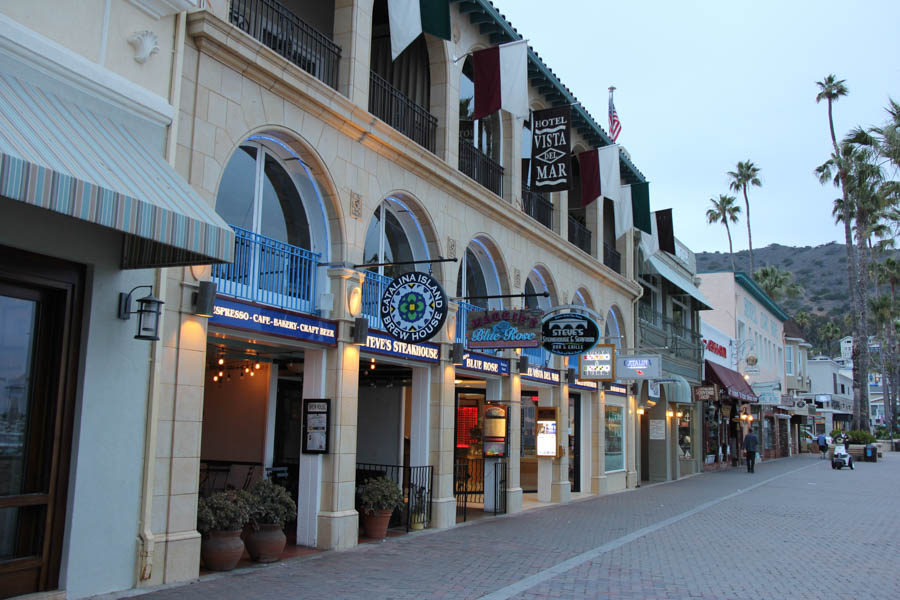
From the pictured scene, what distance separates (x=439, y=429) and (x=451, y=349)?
60.3 inches

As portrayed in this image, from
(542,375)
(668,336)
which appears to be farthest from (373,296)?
(668,336)

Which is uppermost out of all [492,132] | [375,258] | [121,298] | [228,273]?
[492,132]

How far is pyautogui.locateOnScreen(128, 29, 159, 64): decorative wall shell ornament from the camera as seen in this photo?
876cm

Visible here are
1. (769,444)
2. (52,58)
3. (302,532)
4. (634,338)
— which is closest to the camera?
(52,58)

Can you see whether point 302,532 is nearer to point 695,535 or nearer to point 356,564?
point 356,564

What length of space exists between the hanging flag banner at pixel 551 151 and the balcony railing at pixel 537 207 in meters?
1.57

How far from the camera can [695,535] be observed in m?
14.4

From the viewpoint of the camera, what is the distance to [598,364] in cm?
2067

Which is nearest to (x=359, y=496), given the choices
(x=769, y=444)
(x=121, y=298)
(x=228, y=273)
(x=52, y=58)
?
(x=228, y=273)

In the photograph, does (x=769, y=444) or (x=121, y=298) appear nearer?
(x=121, y=298)

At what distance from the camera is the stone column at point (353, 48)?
12531mm

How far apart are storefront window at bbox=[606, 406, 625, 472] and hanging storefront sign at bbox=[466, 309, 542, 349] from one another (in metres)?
10.4

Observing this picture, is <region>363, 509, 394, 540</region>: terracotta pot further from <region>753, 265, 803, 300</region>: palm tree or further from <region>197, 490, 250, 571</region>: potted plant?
<region>753, 265, 803, 300</region>: palm tree

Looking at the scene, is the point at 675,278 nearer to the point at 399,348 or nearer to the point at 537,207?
the point at 537,207
